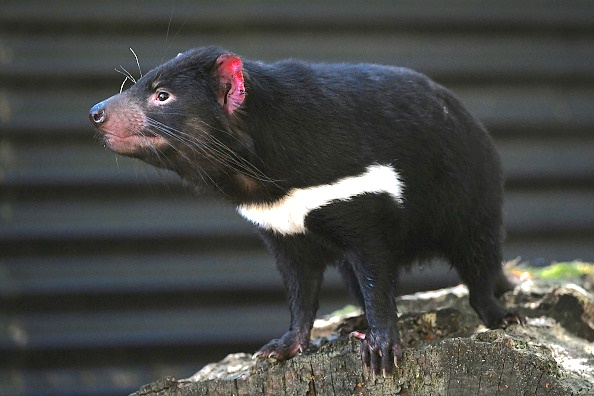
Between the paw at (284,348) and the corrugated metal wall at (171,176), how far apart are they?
108 inches

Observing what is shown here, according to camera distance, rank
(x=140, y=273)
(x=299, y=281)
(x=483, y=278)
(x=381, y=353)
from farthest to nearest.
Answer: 1. (x=140, y=273)
2. (x=483, y=278)
3. (x=299, y=281)
4. (x=381, y=353)

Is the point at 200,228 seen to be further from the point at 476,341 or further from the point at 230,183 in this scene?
the point at 476,341

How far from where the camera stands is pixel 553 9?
20.0 ft

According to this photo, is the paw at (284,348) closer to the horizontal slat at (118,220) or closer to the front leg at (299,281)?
the front leg at (299,281)

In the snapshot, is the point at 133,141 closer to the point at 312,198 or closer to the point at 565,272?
the point at 312,198

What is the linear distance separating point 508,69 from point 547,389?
3.85 m

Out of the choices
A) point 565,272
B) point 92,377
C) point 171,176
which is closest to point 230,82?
point 565,272

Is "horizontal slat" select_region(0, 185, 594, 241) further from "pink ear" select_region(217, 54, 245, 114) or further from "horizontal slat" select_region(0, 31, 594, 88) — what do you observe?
"pink ear" select_region(217, 54, 245, 114)

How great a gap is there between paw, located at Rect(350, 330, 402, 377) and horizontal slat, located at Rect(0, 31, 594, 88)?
3.30 meters

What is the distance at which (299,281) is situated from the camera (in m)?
3.36

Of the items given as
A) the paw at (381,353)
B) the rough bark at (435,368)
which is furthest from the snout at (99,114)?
the paw at (381,353)

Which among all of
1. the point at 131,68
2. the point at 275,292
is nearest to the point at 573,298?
the point at 275,292

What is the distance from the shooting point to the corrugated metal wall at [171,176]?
5801mm

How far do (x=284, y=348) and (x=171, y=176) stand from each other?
102 inches
